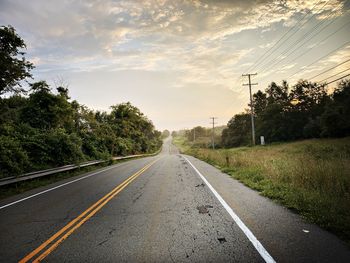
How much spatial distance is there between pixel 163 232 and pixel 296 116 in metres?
70.0

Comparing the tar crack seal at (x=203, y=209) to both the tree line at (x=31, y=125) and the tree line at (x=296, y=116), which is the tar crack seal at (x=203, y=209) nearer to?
the tree line at (x=31, y=125)

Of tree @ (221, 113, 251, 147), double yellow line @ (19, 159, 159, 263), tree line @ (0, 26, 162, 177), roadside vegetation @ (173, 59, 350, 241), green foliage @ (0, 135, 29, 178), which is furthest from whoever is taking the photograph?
tree @ (221, 113, 251, 147)

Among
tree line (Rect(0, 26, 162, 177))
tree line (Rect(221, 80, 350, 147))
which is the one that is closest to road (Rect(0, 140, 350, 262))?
tree line (Rect(0, 26, 162, 177))

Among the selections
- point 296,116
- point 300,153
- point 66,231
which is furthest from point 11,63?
point 296,116

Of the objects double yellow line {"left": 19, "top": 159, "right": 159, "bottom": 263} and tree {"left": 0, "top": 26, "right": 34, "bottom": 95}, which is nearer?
double yellow line {"left": 19, "top": 159, "right": 159, "bottom": 263}

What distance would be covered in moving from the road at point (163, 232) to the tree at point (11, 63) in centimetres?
1311

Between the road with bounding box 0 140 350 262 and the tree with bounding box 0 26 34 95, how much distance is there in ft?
43.0

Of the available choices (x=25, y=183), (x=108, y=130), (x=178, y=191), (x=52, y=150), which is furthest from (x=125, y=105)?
(x=178, y=191)

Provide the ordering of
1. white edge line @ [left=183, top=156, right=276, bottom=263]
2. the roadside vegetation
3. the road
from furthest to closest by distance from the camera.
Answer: the roadside vegetation < the road < white edge line @ [left=183, top=156, right=276, bottom=263]

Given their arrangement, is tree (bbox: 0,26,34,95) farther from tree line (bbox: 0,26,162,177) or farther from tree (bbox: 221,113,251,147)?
tree (bbox: 221,113,251,147)

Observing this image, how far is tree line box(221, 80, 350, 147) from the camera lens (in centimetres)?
4618

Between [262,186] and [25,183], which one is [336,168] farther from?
[25,183]

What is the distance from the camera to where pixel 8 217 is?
6.51 meters

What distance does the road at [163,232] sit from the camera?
3.81 meters
